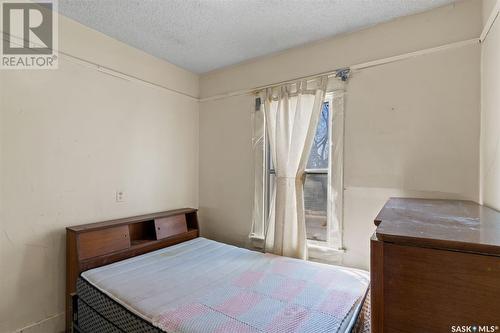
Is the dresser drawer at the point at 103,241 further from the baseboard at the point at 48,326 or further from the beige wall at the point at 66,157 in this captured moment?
the baseboard at the point at 48,326

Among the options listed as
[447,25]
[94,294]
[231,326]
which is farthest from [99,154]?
[447,25]

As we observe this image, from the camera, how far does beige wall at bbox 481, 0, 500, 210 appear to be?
1329 mm

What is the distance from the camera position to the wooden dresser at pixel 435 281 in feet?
1.87

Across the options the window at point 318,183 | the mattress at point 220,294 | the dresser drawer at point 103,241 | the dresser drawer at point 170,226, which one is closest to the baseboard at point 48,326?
the mattress at point 220,294

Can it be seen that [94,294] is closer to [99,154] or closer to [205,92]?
[99,154]

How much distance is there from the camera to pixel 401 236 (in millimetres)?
659

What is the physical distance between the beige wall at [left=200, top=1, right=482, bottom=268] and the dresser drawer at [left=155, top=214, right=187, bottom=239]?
1725 millimetres

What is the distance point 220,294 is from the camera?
1.57m

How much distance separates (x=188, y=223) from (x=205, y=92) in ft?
5.56

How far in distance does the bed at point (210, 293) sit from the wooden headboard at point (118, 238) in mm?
13

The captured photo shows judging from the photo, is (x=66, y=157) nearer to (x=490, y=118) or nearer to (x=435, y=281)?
(x=435, y=281)
